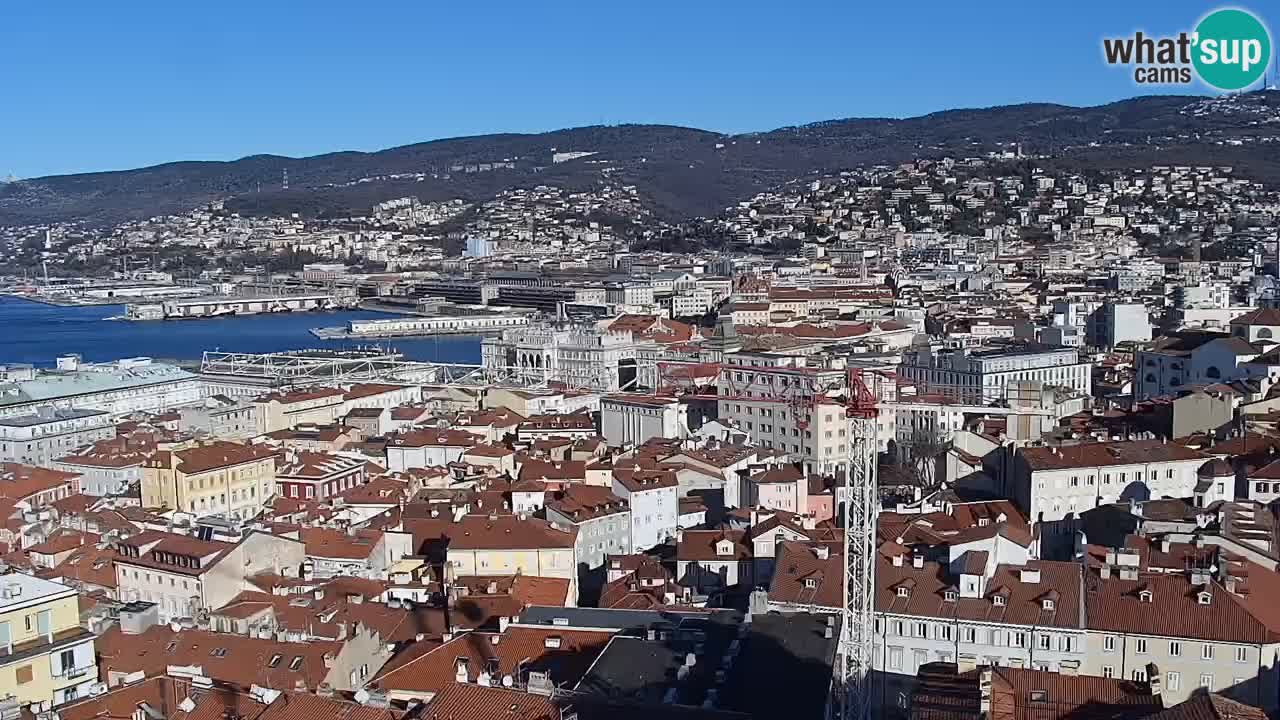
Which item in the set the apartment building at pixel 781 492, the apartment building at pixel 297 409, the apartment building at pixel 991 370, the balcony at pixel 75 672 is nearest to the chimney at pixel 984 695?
the balcony at pixel 75 672

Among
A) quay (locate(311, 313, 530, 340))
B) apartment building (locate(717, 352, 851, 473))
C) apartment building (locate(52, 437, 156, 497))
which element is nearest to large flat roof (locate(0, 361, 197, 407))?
apartment building (locate(52, 437, 156, 497))

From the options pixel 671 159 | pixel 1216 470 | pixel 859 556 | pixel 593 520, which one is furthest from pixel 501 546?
pixel 671 159

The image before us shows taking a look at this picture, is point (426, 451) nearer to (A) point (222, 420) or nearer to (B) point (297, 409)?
(A) point (222, 420)

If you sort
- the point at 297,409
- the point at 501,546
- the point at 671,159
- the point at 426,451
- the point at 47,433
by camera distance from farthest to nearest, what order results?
the point at 671,159, the point at 297,409, the point at 47,433, the point at 426,451, the point at 501,546

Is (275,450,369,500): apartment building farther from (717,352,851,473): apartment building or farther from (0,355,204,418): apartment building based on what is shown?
(0,355,204,418): apartment building

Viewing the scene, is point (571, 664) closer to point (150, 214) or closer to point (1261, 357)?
point (1261, 357)

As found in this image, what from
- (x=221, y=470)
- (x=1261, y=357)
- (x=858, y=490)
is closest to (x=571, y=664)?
(x=858, y=490)

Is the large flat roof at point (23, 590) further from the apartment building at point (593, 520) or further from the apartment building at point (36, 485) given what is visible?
the apartment building at point (36, 485)
